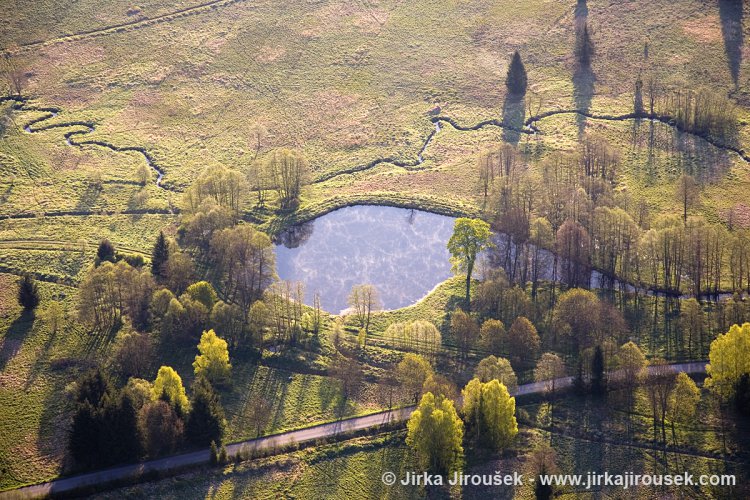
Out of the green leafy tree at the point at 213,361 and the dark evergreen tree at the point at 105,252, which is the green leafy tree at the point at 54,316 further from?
the green leafy tree at the point at 213,361

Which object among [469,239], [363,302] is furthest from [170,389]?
[469,239]

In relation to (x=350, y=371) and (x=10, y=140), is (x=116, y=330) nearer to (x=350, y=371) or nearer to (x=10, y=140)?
(x=350, y=371)

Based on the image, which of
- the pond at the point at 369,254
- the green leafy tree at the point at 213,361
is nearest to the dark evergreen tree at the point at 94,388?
the green leafy tree at the point at 213,361

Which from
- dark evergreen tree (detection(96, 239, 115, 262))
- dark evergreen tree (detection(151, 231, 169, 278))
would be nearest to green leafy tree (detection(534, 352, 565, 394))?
dark evergreen tree (detection(151, 231, 169, 278))

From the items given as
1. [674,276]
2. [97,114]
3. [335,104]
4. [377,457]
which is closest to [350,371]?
[377,457]

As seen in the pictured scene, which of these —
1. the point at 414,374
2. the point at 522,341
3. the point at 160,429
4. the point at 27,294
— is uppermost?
the point at 27,294

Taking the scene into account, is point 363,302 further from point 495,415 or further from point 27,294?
point 27,294
